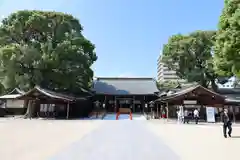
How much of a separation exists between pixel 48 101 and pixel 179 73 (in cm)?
2198

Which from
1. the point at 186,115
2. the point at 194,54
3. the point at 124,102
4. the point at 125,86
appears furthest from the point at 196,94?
the point at 125,86

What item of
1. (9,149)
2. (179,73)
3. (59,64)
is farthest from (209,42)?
(9,149)

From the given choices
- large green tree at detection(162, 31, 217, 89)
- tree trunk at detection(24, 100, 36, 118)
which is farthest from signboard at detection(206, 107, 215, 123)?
tree trunk at detection(24, 100, 36, 118)

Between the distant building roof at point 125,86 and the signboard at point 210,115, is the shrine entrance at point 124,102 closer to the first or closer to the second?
the distant building roof at point 125,86

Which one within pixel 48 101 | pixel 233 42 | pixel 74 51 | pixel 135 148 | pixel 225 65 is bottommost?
pixel 135 148

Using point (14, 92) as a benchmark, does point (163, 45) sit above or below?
above

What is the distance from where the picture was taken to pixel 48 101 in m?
26.2

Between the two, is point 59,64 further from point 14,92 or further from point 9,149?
point 9,149

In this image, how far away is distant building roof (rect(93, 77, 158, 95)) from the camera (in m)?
37.9

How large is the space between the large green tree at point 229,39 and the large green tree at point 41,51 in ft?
56.9

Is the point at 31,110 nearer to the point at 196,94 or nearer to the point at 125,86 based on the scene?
the point at 125,86

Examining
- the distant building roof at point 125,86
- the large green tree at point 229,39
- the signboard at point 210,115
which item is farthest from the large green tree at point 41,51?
the large green tree at point 229,39

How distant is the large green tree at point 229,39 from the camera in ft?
45.8

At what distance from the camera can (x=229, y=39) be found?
49.4 ft
